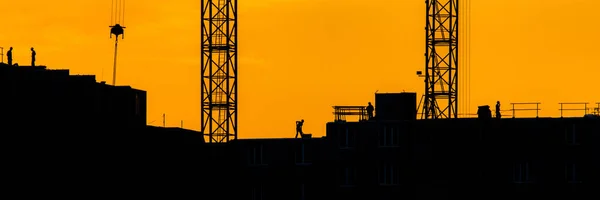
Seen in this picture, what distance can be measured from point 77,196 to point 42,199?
19.2ft

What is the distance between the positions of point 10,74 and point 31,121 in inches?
147

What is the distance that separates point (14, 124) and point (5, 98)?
7.15 ft

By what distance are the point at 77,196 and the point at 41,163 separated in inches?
219

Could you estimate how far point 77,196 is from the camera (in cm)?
19925

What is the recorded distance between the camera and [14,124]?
193 metres

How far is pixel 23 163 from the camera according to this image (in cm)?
19262

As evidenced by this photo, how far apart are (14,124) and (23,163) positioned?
2832 millimetres

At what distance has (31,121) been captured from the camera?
195 meters

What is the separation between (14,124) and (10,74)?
4388 mm

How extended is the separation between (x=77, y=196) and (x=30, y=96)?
8.09 m

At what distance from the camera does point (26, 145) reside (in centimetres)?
19362

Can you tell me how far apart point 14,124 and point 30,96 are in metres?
4.29

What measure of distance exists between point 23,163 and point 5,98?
195 inches

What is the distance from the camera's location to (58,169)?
19725 centimetres
